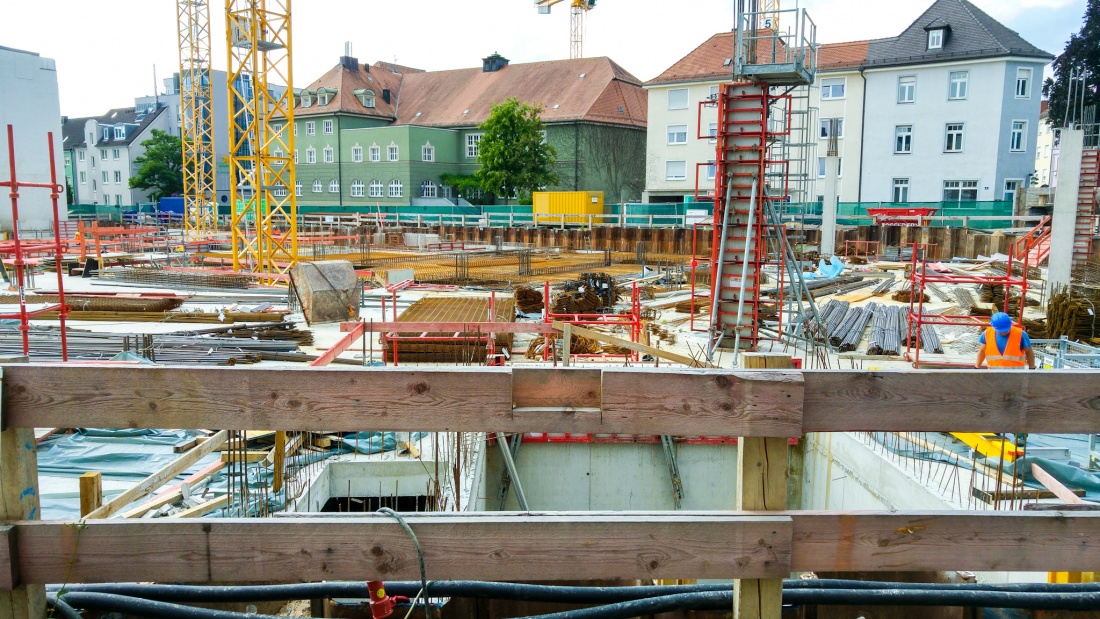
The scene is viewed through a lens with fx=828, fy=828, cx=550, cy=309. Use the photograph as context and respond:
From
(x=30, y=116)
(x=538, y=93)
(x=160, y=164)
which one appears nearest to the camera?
(x=30, y=116)

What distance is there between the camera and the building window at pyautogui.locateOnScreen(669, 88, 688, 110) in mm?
49625

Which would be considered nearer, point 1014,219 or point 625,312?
point 625,312

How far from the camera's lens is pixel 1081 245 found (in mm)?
21828

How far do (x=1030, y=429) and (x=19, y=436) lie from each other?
11.0 feet

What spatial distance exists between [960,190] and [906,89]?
240 inches

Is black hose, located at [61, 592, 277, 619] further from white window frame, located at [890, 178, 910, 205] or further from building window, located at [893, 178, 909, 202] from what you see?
building window, located at [893, 178, 909, 202]

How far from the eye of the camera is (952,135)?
43.1 meters

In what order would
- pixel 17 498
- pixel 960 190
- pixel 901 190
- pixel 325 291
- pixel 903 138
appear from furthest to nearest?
pixel 901 190, pixel 903 138, pixel 960 190, pixel 325 291, pixel 17 498

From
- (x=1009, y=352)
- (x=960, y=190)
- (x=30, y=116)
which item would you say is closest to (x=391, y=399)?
(x=1009, y=352)

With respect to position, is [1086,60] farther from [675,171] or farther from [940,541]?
[940,541]

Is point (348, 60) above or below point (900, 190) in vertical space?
above

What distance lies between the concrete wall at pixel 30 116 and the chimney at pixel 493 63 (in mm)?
28622

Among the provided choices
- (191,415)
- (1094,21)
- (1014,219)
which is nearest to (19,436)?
(191,415)

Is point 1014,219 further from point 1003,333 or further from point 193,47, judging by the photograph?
point 193,47
